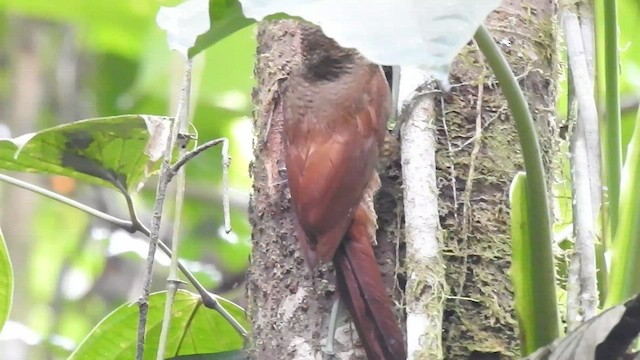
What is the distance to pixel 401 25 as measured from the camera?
0.79 metres

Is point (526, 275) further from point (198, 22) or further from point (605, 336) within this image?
point (198, 22)

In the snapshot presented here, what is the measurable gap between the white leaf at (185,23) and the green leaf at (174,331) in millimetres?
916

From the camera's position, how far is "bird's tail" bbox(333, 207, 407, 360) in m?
1.48

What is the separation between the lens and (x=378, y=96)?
182 cm

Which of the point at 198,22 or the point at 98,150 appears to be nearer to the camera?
the point at 198,22

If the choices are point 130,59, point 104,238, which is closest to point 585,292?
point 130,59

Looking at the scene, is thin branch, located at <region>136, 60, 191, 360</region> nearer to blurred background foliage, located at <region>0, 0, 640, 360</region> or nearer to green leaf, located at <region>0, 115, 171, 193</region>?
green leaf, located at <region>0, 115, 171, 193</region>

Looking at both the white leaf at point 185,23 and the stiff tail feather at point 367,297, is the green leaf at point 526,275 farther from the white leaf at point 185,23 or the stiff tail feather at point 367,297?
the white leaf at point 185,23

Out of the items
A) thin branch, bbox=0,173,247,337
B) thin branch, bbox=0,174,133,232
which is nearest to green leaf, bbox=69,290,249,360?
thin branch, bbox=0,173,247,337

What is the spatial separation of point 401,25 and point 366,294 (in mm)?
795

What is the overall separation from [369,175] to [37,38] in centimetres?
179

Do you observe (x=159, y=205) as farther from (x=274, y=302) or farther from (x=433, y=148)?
(x=433, y=148)

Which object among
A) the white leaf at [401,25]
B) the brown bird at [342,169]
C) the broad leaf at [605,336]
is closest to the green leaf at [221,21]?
the white leaf at [401,25]

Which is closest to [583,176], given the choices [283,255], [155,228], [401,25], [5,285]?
[283,255]
